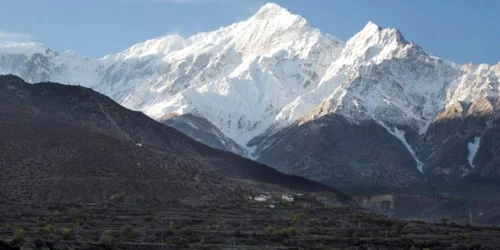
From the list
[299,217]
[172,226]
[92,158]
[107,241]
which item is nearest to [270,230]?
[172,226]

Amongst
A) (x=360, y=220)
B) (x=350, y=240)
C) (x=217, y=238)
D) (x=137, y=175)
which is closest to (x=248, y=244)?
(x=217, y=238)

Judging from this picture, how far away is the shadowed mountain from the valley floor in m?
7.96

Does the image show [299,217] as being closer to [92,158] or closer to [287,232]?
[287,232]

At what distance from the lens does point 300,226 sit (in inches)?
4259

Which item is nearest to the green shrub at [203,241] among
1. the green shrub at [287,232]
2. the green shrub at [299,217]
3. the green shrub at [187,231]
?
the green shrub at [187,231]

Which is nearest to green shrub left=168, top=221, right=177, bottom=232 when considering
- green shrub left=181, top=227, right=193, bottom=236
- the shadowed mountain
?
green shrub left=181, top=227, right=193, bottom=236

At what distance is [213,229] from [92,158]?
4339cm

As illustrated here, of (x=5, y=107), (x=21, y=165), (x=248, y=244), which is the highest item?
(x=5, y=107)

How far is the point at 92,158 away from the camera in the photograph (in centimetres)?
13700

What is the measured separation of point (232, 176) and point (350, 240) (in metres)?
85.0

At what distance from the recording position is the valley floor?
79938mm

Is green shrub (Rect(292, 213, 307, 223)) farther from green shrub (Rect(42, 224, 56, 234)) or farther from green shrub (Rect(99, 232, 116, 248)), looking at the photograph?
green shrub (Rect(99, 232, 116, 248))

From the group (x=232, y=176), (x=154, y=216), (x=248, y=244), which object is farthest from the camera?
(x=232, y=176)

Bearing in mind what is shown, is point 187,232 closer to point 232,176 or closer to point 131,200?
point 131,200
